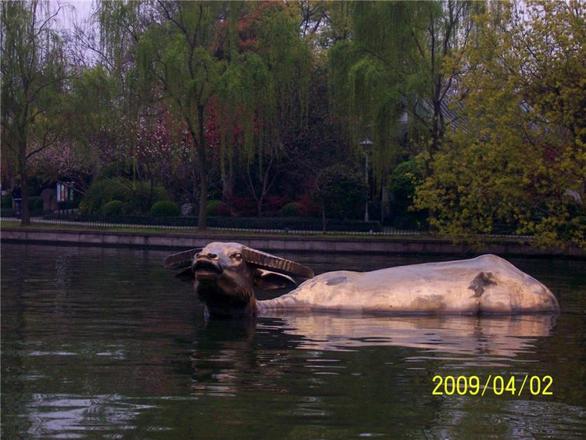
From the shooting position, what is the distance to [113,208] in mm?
51906

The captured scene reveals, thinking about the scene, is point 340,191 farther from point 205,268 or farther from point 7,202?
point 205,268

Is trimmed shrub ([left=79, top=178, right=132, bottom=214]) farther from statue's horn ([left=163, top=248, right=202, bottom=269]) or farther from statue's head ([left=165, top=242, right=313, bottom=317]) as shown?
statue's head ([left=165, top=242, right=313, bottom=317])

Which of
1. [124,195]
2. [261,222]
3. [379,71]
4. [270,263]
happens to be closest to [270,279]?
[270,263]

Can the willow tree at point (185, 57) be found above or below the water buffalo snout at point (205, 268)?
above

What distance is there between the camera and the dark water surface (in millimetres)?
8680

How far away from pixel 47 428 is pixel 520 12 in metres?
27.2

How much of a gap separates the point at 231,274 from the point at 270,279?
104cm

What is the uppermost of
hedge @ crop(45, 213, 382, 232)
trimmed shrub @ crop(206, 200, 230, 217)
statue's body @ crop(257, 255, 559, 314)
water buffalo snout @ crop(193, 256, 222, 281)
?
trimmed shrub @ crop(206, 200, 230, 217)

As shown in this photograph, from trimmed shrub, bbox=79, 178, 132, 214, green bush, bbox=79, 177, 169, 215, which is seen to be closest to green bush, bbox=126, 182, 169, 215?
green bush, bbox=79, 177, 169, 215

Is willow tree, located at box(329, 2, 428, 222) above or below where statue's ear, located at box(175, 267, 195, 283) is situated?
above

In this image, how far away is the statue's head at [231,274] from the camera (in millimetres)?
14336

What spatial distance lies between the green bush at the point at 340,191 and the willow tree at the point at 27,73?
12.0 m

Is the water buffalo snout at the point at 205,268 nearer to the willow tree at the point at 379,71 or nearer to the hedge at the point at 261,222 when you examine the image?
the willow tree at the point at 379,71

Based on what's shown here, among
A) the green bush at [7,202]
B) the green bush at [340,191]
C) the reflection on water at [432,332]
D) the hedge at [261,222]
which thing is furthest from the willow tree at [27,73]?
the reflection on water at [432,332]
